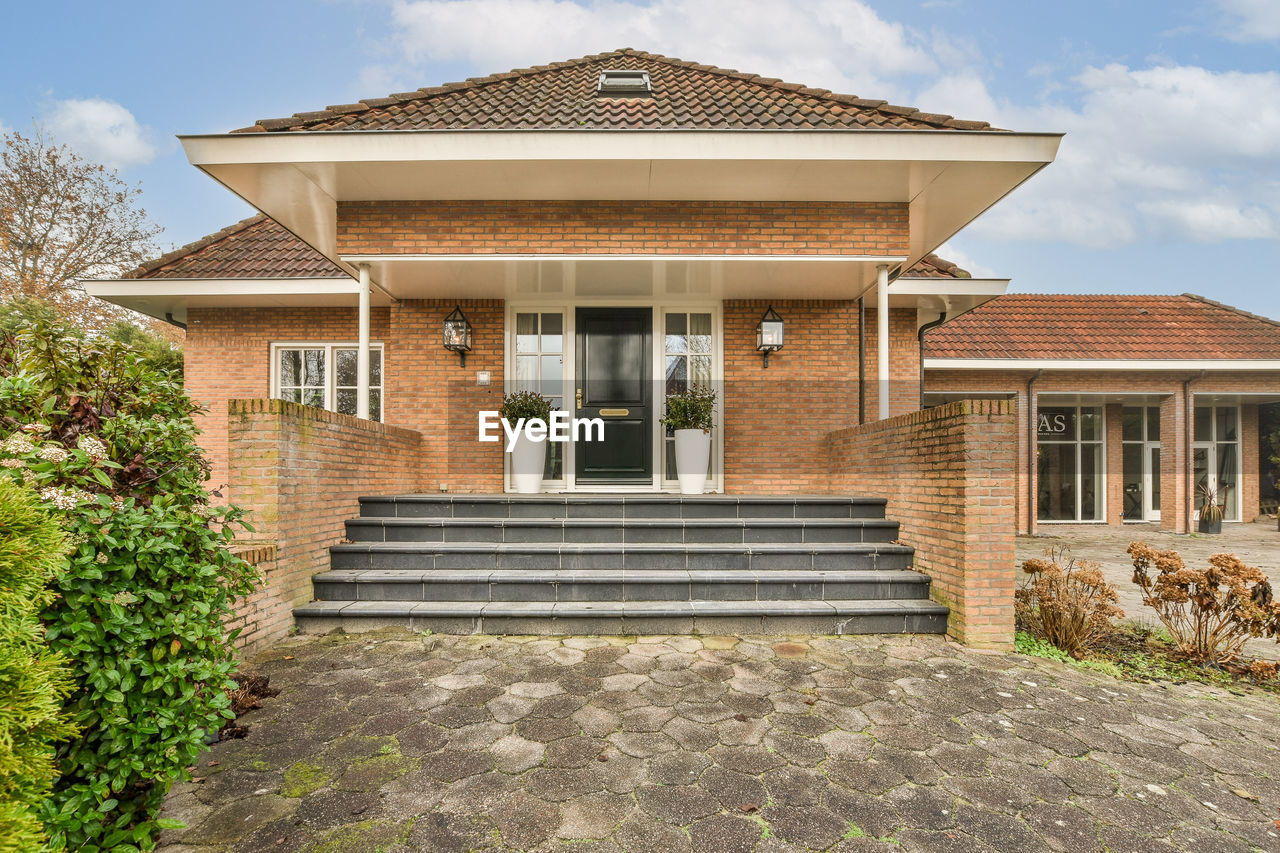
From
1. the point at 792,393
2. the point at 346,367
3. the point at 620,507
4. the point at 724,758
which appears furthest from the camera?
the point at 346,367

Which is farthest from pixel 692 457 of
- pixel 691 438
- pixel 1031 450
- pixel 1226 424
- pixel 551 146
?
pixel 1226 424

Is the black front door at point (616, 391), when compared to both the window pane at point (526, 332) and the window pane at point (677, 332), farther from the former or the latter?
the window pane at point (526, 332)

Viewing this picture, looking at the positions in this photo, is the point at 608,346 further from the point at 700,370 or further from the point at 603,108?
the point at 603,108

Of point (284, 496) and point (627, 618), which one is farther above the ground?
point (284, 496)

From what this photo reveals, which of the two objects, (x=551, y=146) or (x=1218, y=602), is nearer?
(x=1218, y=602)

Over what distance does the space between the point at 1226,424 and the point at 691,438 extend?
48.8ft

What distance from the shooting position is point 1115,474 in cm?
1169

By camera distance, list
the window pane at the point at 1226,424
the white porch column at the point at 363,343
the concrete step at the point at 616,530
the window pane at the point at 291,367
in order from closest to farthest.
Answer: the concrete step at the point at 616,530 → the white porch column at the point at 363,343 → the window pane at the point at 291,367 → the window pane at the point at 1226,424

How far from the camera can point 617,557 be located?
170 inches

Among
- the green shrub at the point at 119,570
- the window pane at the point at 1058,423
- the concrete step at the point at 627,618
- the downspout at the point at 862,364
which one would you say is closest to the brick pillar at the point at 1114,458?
the window pane at the point at 1058,423

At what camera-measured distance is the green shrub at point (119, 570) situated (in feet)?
4.81

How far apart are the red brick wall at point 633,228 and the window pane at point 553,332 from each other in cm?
146

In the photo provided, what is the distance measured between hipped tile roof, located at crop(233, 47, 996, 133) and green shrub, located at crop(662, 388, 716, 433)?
9.05 ft

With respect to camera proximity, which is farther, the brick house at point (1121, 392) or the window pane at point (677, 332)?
the brick house at point (1121, 392)
